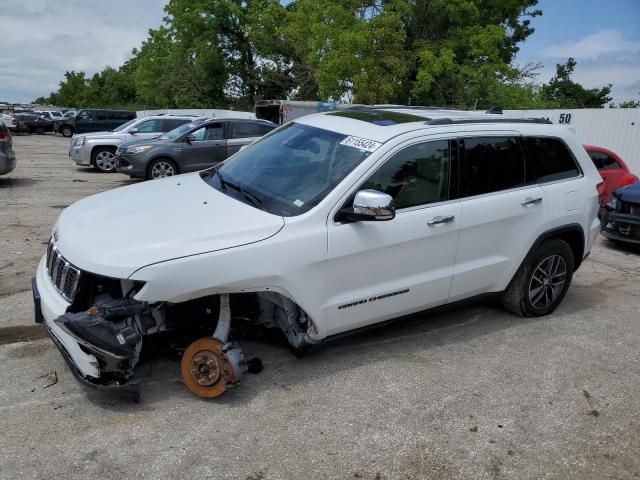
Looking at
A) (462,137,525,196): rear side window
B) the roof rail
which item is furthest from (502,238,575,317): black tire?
the roof rail

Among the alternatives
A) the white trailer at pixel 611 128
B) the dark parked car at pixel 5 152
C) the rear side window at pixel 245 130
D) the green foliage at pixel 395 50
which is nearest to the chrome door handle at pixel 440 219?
the rear side window at pixel 245 130

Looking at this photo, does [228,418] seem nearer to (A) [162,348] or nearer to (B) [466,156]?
(A) [162,348]

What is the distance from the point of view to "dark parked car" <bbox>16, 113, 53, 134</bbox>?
37438mm

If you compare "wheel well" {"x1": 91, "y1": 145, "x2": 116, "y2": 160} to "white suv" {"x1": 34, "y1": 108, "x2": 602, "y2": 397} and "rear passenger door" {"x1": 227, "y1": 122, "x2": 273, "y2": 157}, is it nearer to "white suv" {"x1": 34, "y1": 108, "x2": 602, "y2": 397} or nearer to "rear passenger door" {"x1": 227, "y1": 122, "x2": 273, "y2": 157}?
"rear passenger door" {"x1": 227, "y1": 122, "x2": 273, "y2": 157}

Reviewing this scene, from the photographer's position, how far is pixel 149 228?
3.45m

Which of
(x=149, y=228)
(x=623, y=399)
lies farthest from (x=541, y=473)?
(x=149, y=228)

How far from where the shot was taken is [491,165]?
A: 454cm

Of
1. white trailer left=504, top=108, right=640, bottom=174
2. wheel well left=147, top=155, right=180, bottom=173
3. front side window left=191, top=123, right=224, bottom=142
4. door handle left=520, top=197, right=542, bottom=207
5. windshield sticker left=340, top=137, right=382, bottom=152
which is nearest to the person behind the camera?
windshield sticker left=340, top=137, right=382, bottom=152

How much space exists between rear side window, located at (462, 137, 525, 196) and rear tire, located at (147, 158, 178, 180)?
955 centimetres

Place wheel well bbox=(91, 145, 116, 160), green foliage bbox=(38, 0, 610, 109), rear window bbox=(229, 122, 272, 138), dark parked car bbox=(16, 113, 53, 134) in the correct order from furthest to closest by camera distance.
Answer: dark parked car bbox=(16, 113, 53, 134) < green foliage bbox=(38, 0, 610, 109) < wheel well bbox=(91, 145, 116, 160) < rear window bbox=(229, 122, 272, 138)

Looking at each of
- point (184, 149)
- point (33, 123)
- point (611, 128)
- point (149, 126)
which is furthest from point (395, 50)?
point (33, 123)

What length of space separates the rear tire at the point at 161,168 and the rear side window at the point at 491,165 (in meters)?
9.55

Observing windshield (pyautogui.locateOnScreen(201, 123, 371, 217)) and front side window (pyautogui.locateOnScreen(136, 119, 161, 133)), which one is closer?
windshield (pyautogui.locateOnScreen(201, 123, 371, 217))

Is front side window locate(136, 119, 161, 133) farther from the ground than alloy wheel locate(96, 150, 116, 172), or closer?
farther from the ground
